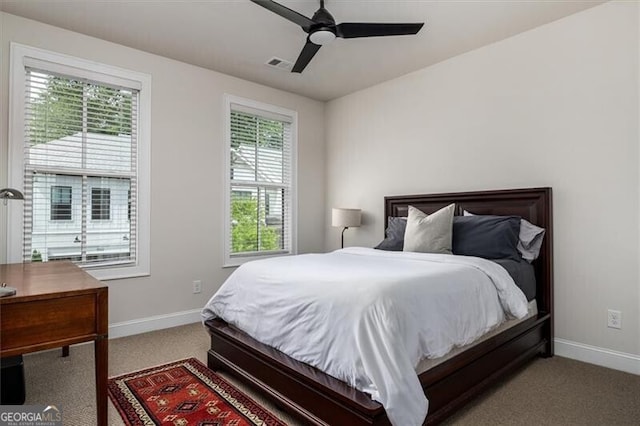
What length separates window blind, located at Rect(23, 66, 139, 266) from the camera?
2949 millimetres

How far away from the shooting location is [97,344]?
160cm

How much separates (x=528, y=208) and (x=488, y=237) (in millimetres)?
484

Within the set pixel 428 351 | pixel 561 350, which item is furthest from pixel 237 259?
pixel 561 350

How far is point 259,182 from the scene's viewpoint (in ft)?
14.2

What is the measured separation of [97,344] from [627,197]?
332cm

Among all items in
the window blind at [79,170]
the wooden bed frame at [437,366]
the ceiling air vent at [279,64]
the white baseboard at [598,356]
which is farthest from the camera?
the ceiling air vent at [279,64]

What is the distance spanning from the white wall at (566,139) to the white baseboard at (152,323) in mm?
2616

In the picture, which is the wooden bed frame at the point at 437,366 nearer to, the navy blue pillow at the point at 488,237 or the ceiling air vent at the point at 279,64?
the navy blue pillow at the point at 488,237

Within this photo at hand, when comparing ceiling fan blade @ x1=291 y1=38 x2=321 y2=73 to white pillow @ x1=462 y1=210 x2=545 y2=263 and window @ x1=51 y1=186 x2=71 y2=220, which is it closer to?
white pillow @ x1=462 y1=210 x2=545 y2=263

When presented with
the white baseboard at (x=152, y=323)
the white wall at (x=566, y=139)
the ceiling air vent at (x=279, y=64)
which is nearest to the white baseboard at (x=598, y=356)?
the white wall at (x=566, y=139)

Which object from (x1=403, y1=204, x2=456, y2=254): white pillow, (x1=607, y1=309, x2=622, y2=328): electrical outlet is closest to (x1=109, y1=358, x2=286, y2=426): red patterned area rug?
(x1=403, y1=204, x2=456, y2=254): white pillow

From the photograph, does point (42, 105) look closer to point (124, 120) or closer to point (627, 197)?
point (124, 120)

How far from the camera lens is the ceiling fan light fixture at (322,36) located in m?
2.43

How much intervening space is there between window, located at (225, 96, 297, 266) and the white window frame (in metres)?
0.83
